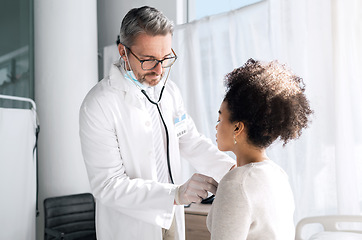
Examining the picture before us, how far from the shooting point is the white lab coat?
134 centimetres

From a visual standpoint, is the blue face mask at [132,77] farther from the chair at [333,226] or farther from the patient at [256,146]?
the chair at [333,226]

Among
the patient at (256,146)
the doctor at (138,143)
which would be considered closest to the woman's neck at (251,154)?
the patient at (256,146)

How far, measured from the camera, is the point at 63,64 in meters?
3.20

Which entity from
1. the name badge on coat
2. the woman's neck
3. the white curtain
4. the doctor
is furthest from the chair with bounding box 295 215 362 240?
the white curtain

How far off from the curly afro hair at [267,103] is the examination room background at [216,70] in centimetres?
67

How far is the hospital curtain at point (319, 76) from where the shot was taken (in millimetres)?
2088

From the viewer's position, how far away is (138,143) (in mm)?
1477

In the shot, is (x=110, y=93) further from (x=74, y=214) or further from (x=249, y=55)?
(x=74, y=214)

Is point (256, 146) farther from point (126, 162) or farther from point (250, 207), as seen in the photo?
point (126, 162)

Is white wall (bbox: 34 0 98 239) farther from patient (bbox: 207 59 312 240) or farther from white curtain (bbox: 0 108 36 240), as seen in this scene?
patient (bbox: 207 59 312 240)

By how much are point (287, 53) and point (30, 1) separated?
255cm

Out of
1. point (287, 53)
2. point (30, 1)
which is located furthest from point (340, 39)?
point (30, 1)

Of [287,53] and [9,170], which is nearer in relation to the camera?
[287,53]

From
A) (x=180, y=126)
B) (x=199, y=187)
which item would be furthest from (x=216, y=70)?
(x=199, y=187)
